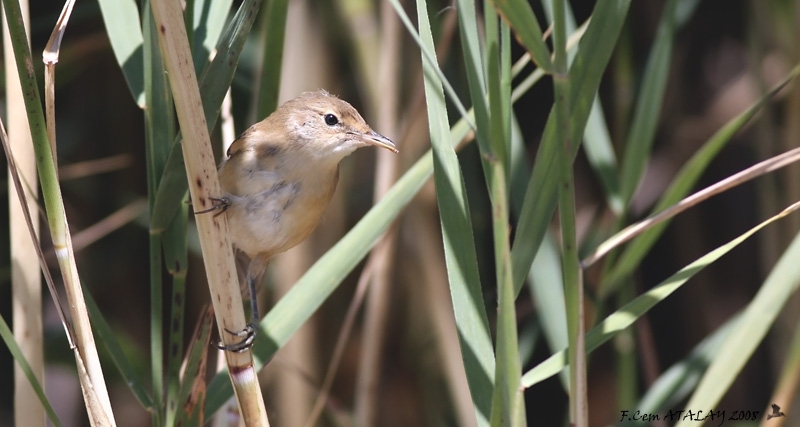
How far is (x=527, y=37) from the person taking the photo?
2.96 ft

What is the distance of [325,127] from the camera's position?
1.61 metres

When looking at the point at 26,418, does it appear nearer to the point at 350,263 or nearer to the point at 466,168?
the point at 350,263

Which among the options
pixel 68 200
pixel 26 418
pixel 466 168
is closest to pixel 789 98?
pixel 466 168

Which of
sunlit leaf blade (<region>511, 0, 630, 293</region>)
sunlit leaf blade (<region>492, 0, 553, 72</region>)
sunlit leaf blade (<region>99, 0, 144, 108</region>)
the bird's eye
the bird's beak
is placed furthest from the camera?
the bird's eye

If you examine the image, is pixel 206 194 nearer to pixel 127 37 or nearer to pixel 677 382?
pixel 127 37

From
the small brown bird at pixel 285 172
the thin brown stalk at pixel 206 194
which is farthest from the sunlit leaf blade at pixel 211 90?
the small brown bird at pixel 285 172

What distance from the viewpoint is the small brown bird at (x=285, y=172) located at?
1550 millimetres

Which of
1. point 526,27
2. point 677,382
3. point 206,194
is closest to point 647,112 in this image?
point 677,382

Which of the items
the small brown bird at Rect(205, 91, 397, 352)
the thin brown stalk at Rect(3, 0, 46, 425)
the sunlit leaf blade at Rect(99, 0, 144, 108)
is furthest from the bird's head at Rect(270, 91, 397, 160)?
the thin brown stalk at Rect(3, 0, 46, 425)

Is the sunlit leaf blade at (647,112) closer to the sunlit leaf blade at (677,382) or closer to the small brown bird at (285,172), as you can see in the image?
the sunlit leaf blade at (677,382)

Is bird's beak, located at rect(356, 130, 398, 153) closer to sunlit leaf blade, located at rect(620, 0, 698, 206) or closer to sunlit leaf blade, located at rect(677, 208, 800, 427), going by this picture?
sunlit leaf blade, located at rect(620, 0, 698, 206)

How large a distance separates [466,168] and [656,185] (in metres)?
0.75

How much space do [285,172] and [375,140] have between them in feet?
0.60

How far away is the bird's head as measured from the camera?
1588 mm
